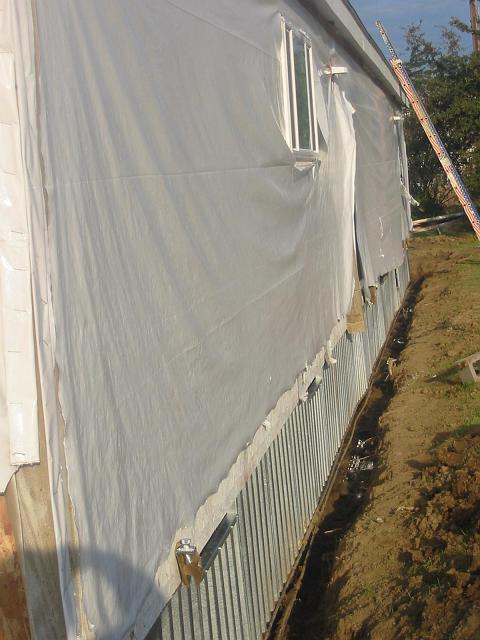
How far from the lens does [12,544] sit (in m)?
2.00

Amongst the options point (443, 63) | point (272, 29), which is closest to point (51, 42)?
point (272, 29)

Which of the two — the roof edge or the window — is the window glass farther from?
the roof edge

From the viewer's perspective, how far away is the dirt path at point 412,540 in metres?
4.81

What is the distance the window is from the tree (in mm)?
20373

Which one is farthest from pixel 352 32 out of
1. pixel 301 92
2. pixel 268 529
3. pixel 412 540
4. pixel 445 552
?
pixel 268 529

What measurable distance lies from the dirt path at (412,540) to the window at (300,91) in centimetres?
298

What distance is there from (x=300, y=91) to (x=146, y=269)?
151 inches

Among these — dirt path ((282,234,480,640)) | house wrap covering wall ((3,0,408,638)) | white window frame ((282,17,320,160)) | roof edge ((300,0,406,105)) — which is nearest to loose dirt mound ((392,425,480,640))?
dirt path ((282,234,480,640))

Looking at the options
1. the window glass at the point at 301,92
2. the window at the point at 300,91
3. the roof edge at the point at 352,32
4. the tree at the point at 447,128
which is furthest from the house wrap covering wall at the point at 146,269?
the tree at the point at 447,128

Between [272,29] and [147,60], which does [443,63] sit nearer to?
[272,29]

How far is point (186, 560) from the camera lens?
9.77 ft

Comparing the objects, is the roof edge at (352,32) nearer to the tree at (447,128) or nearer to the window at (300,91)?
the window at (300,91)

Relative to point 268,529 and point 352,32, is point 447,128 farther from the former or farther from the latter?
point 268,529

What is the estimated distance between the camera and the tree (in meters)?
27.9
